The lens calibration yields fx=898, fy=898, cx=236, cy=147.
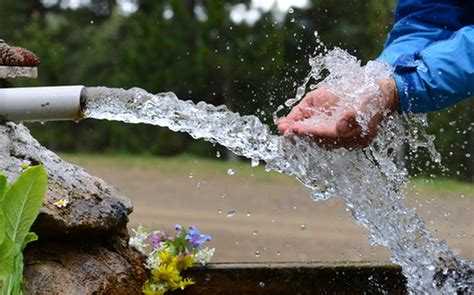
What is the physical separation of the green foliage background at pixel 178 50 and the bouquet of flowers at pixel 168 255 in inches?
170

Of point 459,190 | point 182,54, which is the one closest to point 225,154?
point 182,54

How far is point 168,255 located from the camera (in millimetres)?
1709

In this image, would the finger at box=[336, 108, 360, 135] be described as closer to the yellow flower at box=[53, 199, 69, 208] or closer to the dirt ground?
the yellow flower at box=[53, 199, 69, 208]

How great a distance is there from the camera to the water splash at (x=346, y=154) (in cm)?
146

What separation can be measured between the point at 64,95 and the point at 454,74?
61 cm

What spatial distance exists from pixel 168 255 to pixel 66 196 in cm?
30

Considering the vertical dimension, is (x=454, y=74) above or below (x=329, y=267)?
above

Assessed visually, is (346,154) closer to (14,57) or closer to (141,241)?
(141,241)

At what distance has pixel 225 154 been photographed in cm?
1042

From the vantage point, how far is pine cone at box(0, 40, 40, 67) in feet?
5.13

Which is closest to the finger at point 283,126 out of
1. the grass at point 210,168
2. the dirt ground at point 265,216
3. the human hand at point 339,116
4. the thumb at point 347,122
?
the human hand at point 339,116

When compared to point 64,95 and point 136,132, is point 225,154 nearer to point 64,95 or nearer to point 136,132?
point 136,132

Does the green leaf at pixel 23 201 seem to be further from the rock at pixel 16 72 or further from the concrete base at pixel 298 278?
the concrete base at pixel 298 278

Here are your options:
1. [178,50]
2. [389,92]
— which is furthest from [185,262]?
[178,50]
